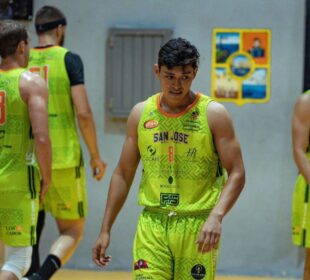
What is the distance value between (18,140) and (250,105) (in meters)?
2.67

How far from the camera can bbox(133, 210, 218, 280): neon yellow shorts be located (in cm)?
366

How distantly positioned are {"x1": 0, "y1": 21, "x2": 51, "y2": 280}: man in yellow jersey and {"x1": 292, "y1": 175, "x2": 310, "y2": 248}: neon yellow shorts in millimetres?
1631

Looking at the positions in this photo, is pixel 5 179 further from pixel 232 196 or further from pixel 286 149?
pixel 286 149

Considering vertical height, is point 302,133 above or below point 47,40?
below

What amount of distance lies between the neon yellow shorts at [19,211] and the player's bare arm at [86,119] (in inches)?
44.1

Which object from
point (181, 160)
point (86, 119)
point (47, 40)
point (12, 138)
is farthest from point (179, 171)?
point (47, 40)

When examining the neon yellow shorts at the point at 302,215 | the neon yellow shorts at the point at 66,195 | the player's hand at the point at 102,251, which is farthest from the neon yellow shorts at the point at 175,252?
Answer: the neon yellow shorts at the point at 66,195

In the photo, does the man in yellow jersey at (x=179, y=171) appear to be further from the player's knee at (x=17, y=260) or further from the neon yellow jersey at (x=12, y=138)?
the player's knee at (x=17, y=260)

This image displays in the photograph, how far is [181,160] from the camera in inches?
147

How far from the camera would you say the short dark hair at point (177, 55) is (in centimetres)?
360

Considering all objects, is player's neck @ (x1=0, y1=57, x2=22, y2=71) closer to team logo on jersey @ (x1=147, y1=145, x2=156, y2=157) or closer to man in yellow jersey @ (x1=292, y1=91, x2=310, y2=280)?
team logo on jersey @ (x1=147, y1=145, x2=156, y2=157)

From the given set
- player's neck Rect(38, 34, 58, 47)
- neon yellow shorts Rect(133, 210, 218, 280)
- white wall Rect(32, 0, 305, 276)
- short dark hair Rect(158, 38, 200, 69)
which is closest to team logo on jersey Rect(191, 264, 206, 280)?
neon yellow shorts Rect(133, 210, 218, 280)

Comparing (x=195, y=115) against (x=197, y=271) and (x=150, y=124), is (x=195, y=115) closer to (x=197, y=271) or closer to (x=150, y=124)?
(x=150, y=124)

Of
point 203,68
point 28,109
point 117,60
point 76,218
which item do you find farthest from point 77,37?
point 28,109
